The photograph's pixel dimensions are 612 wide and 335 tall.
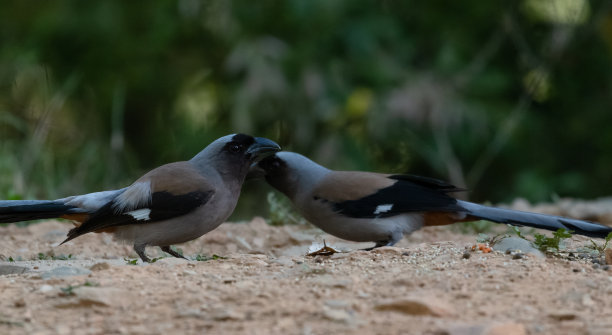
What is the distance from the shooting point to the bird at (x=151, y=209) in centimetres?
527

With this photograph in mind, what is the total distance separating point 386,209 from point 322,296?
240cm

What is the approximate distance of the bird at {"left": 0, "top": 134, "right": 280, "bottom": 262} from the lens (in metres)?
5.27

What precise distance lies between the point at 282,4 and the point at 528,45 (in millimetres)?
3374

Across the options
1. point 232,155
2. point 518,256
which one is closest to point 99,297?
point 518,256

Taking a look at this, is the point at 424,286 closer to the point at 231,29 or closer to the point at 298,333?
the point at 298,333

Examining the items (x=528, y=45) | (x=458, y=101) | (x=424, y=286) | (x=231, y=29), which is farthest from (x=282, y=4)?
(x=424, y=286)

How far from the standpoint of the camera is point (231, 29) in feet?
33.4

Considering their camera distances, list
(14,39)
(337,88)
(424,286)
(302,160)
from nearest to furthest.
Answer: (424,286)
(302,160)
(337,88)
(14,39)

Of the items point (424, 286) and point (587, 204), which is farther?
point (587, 204)

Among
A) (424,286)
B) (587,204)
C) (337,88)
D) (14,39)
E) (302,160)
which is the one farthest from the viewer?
(14,39)

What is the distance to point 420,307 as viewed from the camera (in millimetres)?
3291

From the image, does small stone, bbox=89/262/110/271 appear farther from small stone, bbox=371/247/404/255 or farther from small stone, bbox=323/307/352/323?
small stone, bbox=371/247/404/255

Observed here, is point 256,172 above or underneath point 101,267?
above

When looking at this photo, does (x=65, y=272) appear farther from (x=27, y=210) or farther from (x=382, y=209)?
(x=382, y=209)
